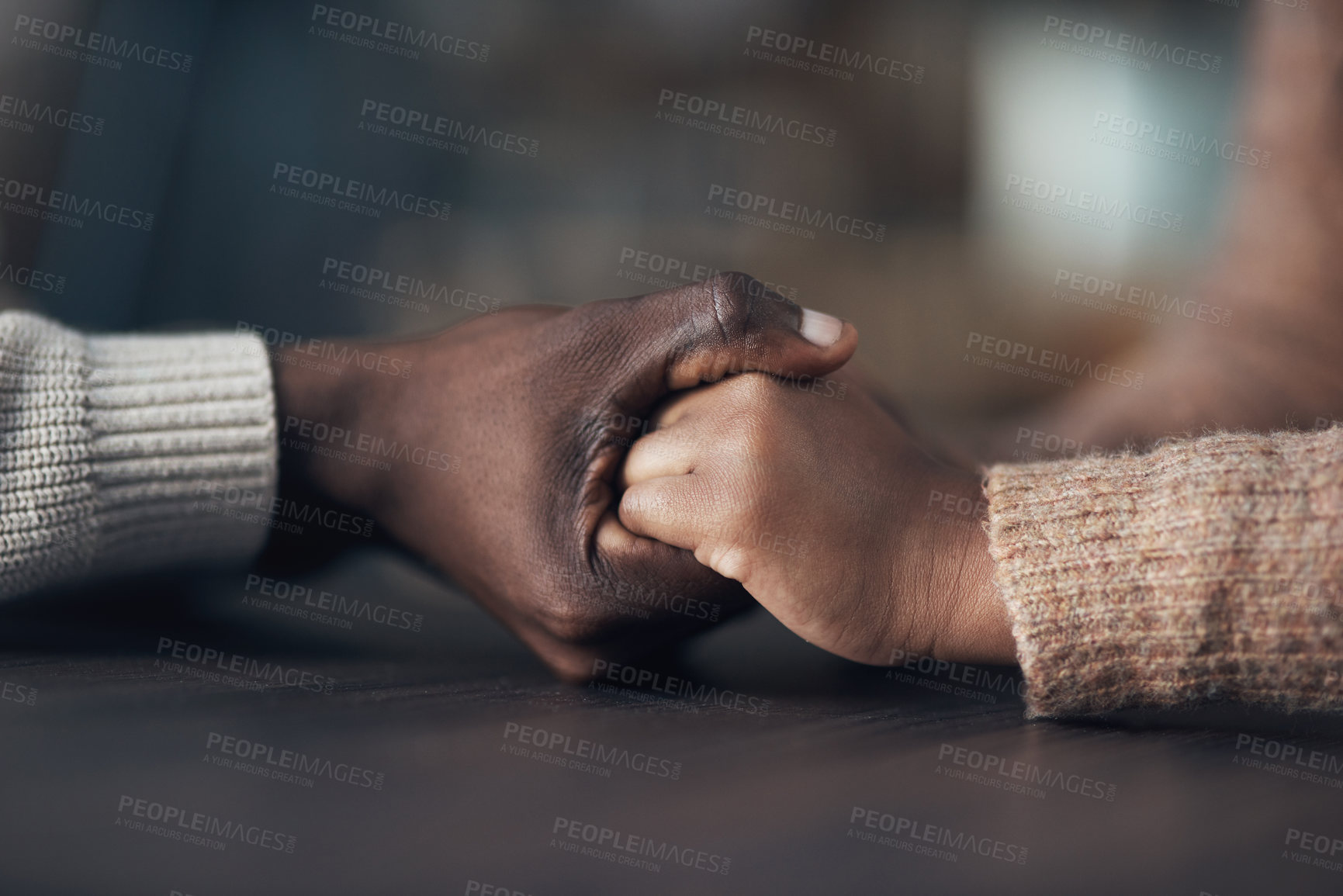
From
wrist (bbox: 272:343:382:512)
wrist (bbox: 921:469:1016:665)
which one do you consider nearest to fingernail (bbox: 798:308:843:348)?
wrist (bbox: 921:469:1016:665)

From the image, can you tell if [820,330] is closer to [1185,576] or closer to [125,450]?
[1185,576]

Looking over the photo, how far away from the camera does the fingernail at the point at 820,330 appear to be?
49 cm

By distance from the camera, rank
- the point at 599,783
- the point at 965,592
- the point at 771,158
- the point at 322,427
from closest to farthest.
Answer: the point at 599,783 < the point at 965,592 < the point at 322,427 < the point at 771,158

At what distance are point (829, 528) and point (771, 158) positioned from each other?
1.98m

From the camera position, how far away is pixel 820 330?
491 millimetres

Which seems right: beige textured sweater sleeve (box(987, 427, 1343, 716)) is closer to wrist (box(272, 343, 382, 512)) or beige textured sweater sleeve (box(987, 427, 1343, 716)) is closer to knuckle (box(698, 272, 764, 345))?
knuckle (box(698, 272, 764, 345))

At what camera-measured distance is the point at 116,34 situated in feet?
→ 4.44

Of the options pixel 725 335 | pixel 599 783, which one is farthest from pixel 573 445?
pixel 599 783

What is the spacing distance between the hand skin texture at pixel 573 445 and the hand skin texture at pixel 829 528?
0.03 metres

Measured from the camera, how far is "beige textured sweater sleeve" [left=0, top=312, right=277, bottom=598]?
483 millimetres

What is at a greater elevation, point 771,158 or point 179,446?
point 771,158

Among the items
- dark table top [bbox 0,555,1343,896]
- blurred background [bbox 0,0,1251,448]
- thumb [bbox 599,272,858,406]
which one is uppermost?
blurred background [bbox 0,0,1251,448]

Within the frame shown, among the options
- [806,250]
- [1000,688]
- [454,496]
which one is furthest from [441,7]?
[1000,688]

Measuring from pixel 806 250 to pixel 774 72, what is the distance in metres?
0.48
